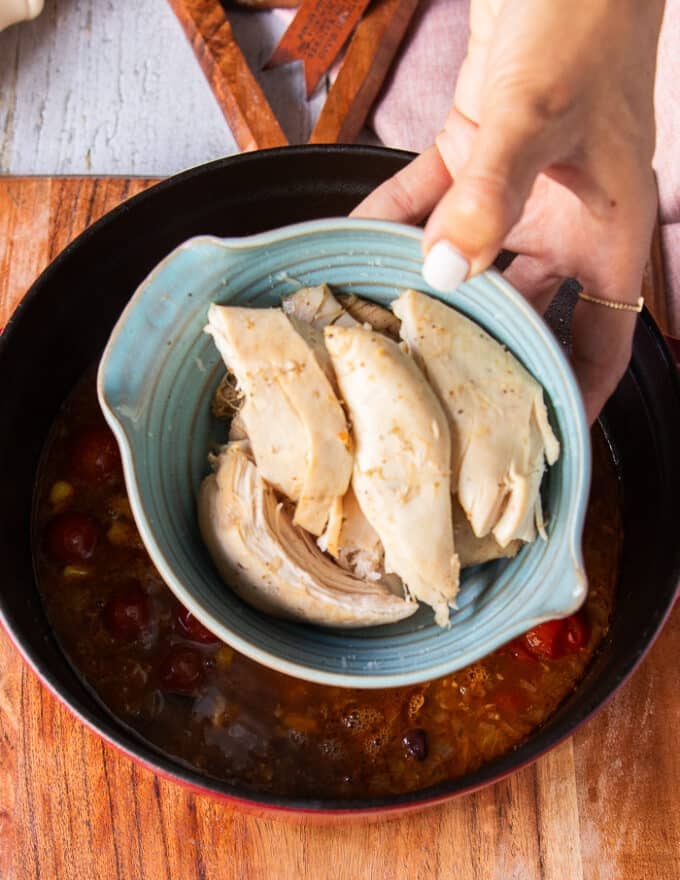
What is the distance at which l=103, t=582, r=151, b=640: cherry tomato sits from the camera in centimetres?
99

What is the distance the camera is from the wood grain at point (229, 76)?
1251mm

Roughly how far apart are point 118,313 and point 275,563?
444 mm

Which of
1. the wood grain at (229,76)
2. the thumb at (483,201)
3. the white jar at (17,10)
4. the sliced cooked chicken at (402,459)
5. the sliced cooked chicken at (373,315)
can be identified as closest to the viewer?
the thumb at (483,201)

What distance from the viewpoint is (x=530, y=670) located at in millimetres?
1009

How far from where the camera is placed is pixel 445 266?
2.23 ft

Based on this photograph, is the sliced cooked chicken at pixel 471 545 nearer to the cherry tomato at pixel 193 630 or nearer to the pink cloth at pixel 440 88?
the cherry tomato at pixel 193 630

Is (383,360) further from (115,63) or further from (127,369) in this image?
(115,63)

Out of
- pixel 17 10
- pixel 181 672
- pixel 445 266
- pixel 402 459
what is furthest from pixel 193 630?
pixel 17 10

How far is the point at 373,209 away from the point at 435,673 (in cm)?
54

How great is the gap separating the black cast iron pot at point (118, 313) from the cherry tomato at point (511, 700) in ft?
0.13

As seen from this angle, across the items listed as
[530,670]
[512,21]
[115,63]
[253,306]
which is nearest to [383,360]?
[253,306]

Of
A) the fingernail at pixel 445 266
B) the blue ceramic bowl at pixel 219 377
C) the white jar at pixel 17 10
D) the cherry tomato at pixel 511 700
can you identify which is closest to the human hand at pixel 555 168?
the fingernail at pixel 445 266

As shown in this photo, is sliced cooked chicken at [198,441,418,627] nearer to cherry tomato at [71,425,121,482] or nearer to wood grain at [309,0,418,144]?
cherry tomato at [71,425,121,482]

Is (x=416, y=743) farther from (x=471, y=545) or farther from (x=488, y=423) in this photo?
(x=488, y=423)
